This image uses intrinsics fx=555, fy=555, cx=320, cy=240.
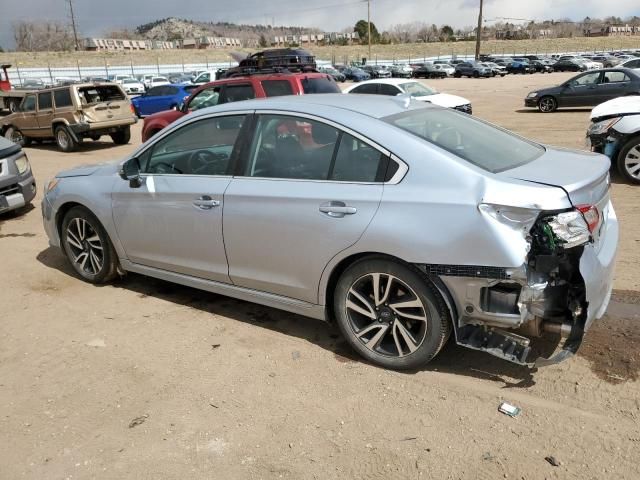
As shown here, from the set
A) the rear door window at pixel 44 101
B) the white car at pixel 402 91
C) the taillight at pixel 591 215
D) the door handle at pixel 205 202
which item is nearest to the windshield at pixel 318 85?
the white car at pixel 402 91

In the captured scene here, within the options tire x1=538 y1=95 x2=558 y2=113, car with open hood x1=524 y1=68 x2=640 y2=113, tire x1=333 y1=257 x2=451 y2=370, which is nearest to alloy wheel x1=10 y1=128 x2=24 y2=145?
tire x1=333 y1=257 x2=451 y2=370

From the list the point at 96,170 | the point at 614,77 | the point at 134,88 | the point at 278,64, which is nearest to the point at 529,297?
the point at 96,170

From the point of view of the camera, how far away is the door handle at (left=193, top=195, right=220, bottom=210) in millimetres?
3921

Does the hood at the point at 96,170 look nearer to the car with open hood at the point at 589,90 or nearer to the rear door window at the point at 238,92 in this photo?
the rear door window at the point at 238,92

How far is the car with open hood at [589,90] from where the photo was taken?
1780 cm

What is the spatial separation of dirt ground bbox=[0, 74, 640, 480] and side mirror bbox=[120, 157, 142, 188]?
103 cm

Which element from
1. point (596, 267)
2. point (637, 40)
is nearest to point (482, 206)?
point (596, 267)

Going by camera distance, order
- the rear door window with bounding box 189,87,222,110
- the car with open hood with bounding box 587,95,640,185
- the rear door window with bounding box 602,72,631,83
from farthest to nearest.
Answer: the rear door window with bounding box 602,72,631,83, the rear door window with bounding box 189,87,222,110, the car with open hood with bounding box 587,95,640,185

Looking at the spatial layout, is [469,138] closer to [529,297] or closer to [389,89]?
[529,297]

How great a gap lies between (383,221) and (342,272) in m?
0.49

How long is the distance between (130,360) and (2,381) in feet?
2.60

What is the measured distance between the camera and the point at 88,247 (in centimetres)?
503

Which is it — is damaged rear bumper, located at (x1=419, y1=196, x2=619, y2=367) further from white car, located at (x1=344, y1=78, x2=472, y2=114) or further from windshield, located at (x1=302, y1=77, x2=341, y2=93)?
white car, located at (x1=344, y1=78, x2=472, y2=114)

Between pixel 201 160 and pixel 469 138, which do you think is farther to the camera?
pixel 201 160
